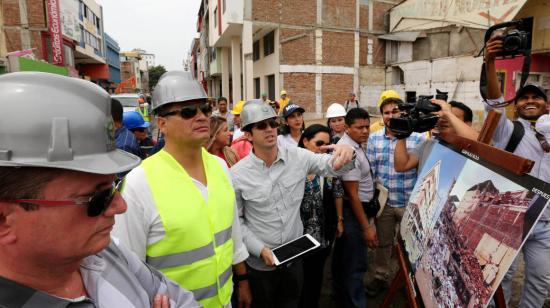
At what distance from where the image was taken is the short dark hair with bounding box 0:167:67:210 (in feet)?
2.68

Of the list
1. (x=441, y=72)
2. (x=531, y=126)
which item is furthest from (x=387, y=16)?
(x=531, y=126)

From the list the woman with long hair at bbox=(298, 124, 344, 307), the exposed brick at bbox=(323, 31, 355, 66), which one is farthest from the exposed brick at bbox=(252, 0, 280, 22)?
the woman with long hair at bbox=(298, 124, 344, 307)

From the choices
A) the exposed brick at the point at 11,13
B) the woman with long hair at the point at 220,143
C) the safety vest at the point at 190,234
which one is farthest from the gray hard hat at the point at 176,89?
the exposed brick at the point at 11,13

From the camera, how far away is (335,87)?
1969 centimetres

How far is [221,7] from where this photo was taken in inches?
721

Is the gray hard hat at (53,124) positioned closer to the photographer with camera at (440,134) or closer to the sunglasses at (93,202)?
the sunglasses at (93,202)

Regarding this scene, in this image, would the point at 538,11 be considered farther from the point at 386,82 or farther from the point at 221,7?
the point at 221,7

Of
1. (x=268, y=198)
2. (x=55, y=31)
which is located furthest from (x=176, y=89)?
(x=55, y=31)

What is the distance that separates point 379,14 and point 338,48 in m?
3.92

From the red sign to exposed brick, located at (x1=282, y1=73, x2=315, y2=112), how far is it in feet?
44.8

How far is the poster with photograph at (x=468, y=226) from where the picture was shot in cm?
117

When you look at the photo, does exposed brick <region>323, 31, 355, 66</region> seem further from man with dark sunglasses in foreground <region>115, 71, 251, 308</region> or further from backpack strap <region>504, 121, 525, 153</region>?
man with dark sunglasses in foreground <region>115, 71, 251, 308</region>

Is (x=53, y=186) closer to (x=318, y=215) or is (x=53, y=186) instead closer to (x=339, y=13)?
(x=318, y=215)

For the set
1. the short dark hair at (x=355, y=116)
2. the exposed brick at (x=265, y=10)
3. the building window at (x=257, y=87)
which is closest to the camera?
the short dark hair at (x=355, y=116)
